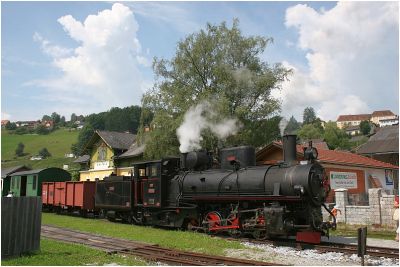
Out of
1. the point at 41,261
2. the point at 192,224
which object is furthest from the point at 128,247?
the point at 192,224

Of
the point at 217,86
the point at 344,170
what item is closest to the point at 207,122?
the point at 217,86

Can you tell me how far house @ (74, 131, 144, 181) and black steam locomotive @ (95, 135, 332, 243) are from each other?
65.0 feet

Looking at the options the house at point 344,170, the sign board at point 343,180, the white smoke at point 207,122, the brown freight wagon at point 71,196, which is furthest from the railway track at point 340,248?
the brown freight wagon at point 71,196

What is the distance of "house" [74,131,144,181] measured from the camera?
39.6 metres

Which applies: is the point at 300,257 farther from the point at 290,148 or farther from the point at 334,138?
the point at 334,138

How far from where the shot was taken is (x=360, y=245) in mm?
8438

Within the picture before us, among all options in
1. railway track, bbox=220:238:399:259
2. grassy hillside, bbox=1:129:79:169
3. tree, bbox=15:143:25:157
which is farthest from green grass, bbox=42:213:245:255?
tree, bbox=15:143:25:157

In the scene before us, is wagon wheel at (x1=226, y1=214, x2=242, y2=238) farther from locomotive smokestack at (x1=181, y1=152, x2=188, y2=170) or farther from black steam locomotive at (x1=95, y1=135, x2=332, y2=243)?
locomotive smokestack at (x1=181, y1=152, x2=188, y2=170)

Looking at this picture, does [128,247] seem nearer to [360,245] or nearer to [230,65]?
[360,245]

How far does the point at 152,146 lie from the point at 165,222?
889cm

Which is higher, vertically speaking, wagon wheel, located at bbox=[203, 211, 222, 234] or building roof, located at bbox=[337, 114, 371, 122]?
building roof, located at bbox=[337, 114, 371, 122]

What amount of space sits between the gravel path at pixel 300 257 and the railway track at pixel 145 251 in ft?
3.58

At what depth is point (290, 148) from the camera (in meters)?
12.9

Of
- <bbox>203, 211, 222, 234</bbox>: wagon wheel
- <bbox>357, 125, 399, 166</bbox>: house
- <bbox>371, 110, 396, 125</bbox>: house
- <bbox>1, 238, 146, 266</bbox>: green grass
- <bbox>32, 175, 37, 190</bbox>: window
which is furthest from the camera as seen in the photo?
<bbox>371, 110, 396, 125</bbox>: house
